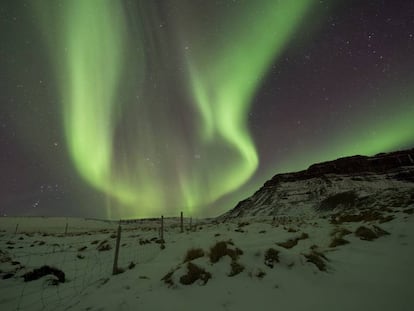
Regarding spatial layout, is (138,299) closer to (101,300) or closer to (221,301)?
(101,300)

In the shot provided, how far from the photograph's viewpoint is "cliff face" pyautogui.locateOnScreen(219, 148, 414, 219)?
71463mm

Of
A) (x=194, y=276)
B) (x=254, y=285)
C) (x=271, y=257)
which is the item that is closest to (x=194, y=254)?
(x=194, y=276)

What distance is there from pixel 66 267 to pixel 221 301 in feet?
34.2

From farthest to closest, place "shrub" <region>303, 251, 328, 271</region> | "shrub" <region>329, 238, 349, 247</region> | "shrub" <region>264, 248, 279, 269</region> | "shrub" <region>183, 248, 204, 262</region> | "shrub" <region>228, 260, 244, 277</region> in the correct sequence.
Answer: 1. "shrub" <region>329, 238, 349, 247</region>
2. "shrub" <region>183, 248, 204, 262</region>
3. "shrub" <region>264, 248, 279, 269</region>
4. "shrub" <region>303, 251, 328, 271</region>
5. "shrub" <region>228, 260, 244, 277</region>

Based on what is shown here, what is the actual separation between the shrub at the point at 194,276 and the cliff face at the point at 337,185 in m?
64.5

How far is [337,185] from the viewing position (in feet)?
292

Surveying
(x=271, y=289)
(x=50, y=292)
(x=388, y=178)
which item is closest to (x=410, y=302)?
(x=271, y=289)

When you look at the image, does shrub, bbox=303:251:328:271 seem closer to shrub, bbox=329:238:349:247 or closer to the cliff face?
shrub, bbox=329:238:349:247

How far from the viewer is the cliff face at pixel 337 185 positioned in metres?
71.5

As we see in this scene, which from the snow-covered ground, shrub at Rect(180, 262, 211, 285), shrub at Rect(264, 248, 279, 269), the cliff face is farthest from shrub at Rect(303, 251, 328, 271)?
the cliff face

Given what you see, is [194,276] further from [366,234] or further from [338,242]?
[366,234]

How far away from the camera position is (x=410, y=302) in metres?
4.94

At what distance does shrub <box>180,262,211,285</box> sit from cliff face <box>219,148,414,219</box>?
6451 cm

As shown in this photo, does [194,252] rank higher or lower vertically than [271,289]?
higher
